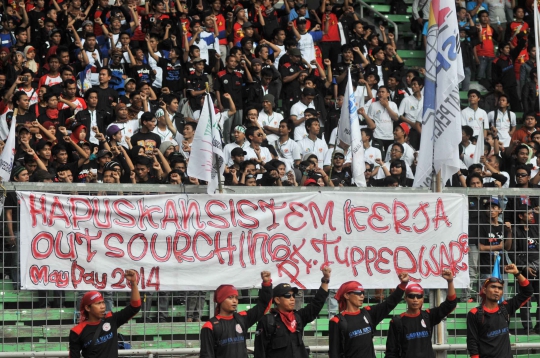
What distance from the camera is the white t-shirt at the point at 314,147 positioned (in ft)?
57.8

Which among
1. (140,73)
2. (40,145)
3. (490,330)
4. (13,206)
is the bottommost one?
(490,330)


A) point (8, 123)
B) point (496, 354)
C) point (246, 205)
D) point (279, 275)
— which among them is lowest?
point (496, 354)

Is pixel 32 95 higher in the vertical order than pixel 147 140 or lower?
higher

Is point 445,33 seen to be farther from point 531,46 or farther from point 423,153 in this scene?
point 531,46

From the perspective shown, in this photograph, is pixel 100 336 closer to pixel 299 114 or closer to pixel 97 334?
pixel 97 334

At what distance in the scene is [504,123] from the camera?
782 inches

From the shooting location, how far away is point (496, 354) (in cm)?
1111

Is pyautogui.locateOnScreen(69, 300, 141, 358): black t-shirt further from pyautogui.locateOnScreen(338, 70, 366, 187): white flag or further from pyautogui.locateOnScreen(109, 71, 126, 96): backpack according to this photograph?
pyautogui.locateOnScreen(109, 71, 126, 96): backpack

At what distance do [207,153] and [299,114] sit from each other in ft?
25.7

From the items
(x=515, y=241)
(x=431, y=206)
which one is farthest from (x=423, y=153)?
(x=515, y=241)

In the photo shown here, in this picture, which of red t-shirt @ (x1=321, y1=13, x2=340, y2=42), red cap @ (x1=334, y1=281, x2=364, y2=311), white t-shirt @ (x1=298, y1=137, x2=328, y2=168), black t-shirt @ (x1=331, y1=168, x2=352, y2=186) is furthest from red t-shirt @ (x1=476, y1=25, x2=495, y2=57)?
red cap @ (x1=334, y1=281, x2=364, y2=311)

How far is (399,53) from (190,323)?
12.2 metres

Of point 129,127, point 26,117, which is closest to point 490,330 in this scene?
point 129,127

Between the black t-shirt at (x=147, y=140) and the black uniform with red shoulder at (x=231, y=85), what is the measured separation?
2.60 m
